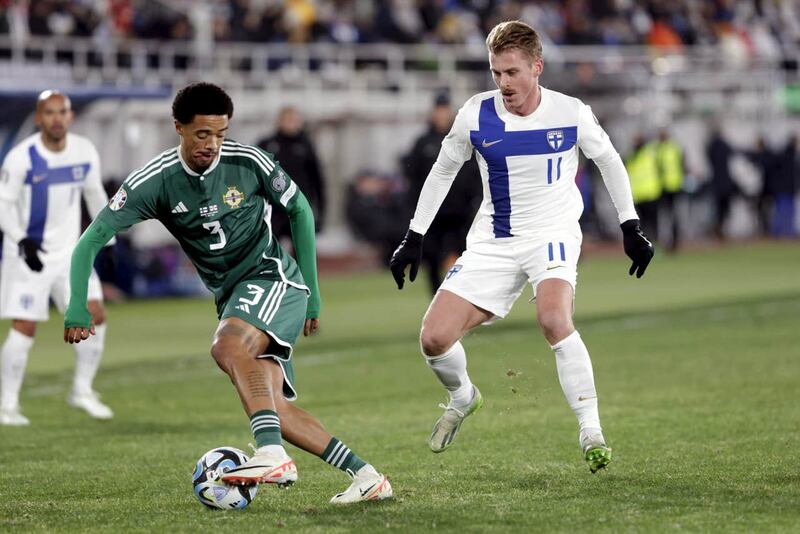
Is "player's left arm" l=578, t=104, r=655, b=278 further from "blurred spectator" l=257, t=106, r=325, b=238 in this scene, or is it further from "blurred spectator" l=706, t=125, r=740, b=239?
"blurred spectator" l=706, t=125, r=740, b=239

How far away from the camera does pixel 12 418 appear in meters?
10.2

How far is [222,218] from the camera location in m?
6.73

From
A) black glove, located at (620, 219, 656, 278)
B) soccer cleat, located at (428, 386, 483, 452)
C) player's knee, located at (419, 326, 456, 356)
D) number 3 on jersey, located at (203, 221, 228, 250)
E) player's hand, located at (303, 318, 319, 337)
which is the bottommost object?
soccer cleat, located at (428, 386, 483, 452)

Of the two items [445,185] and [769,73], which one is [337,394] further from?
[769,73]

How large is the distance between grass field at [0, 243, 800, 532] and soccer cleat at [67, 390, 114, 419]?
0.32 ft

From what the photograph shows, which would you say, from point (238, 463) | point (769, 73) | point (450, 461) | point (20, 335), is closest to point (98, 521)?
point (238, 463)

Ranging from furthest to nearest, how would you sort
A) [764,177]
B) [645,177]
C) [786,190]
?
[786,190] → [764,177] → [645,177]

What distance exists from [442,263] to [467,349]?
175 centimetres

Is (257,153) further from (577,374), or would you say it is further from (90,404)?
(90,404)

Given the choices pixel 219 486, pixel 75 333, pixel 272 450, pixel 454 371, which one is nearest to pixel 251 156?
pixel 75 333

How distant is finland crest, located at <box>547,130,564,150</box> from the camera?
297 inches

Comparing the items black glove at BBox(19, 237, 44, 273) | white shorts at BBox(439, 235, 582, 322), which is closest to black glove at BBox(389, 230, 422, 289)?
white shorts at BBox(439, 235, 582, 322)

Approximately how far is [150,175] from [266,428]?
1261 mm

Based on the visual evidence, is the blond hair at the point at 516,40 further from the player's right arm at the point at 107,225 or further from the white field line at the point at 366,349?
the white field line at the point at 366,349
